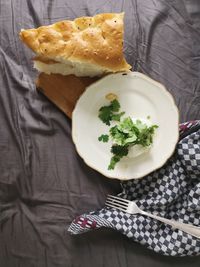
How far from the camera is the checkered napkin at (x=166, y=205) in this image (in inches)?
39.9

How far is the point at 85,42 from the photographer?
1.00m

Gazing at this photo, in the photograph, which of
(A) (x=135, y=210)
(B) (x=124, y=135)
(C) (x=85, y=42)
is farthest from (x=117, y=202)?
(C) (x=85, y=42)

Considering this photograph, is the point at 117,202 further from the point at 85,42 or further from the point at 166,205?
the point at 85,42

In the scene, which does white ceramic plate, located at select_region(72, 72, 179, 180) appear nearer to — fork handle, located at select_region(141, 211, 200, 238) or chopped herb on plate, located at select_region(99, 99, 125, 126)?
chopped herb on plate, located at select_region(99, 99, 125, 126)

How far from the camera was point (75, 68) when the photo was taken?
1067 millimetres

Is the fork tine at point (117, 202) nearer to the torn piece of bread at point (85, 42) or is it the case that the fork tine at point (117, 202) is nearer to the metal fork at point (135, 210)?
the metal fork at point (135, 210)

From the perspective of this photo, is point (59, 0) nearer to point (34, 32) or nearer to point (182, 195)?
point (34, 32)

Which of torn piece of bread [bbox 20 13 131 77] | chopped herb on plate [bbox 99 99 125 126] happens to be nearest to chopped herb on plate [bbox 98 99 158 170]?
chopped herb on plate [bbox 99 99 125 126]

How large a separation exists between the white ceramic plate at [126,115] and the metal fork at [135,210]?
0.06 meters

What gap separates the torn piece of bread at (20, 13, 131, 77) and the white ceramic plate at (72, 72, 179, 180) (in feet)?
0.23

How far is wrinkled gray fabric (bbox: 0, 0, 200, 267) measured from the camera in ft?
3.43

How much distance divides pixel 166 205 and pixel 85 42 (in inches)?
17.7

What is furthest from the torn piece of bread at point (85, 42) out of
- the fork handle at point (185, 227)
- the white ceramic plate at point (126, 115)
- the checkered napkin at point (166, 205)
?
the fork handle at point (185, 227)

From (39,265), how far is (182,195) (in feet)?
1.32
